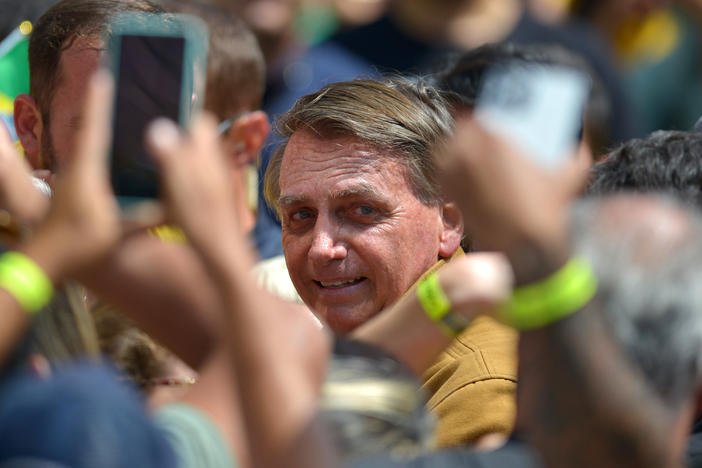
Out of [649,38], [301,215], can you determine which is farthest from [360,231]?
[649,38]

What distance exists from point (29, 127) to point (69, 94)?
1.00 ft

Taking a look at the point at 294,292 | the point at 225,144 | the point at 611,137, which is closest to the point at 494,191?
the point at 294,292

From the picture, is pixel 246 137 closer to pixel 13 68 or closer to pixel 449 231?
pixel 13 68

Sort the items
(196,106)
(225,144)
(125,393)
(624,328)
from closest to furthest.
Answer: (125,393) → (624,328) → (196,106) → (225,144)

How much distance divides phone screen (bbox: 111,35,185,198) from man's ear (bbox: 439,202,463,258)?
1595mm

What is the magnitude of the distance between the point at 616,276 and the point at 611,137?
2.80m

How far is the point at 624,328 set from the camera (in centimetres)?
175

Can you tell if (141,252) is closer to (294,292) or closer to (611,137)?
(294,292)

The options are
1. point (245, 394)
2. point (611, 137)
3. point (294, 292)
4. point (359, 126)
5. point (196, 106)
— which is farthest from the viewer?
point (611, 137)

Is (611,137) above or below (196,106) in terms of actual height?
below

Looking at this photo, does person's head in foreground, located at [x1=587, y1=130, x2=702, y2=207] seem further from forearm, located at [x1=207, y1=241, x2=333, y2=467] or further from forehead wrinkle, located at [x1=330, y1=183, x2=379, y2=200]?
forearm, located at [x1=207, y1=241, x2=333, y2=467]

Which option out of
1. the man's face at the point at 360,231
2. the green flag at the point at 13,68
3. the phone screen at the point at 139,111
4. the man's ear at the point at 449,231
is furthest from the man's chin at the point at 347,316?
the phone screen at the point at 139,111

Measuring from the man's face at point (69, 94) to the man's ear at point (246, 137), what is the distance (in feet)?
2.91

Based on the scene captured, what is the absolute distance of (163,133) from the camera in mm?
1678
